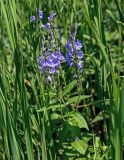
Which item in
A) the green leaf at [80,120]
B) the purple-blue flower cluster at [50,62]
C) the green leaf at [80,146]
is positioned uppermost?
the purple-blue flower cluster at [50,62]

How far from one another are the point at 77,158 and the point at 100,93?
254mm

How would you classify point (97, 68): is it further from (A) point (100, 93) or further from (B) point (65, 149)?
(B) point (65, 149)

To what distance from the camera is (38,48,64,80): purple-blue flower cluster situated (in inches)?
51.0

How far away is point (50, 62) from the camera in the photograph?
1292 mm

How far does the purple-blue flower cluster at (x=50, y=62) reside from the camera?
1.29 meters

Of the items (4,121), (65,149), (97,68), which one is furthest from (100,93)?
(4,121)

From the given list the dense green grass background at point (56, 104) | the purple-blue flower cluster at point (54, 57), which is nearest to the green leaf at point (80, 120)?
the dense green grass background at point (56, 104)

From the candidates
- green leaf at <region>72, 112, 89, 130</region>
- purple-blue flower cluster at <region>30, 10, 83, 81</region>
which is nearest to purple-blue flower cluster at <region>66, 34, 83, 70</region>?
purple-blue flower cluster at <region>30, 10, 83, 81</region>

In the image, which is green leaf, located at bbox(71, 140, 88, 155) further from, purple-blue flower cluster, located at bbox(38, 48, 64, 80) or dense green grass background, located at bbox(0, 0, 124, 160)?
purple-blue flower cluster, located at bbox(38, 48, 64, 80)

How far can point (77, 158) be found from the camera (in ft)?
4.51

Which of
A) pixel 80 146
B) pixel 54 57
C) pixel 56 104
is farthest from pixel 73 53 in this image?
pixel 80 146

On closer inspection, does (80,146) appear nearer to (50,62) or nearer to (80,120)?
(80,120)

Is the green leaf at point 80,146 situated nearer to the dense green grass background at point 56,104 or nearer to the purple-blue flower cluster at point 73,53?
the dense green grass background at point 56,104

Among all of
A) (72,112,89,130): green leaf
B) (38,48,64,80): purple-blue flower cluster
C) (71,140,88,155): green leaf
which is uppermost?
(38,48,64,80): purple-blue flower cluster
